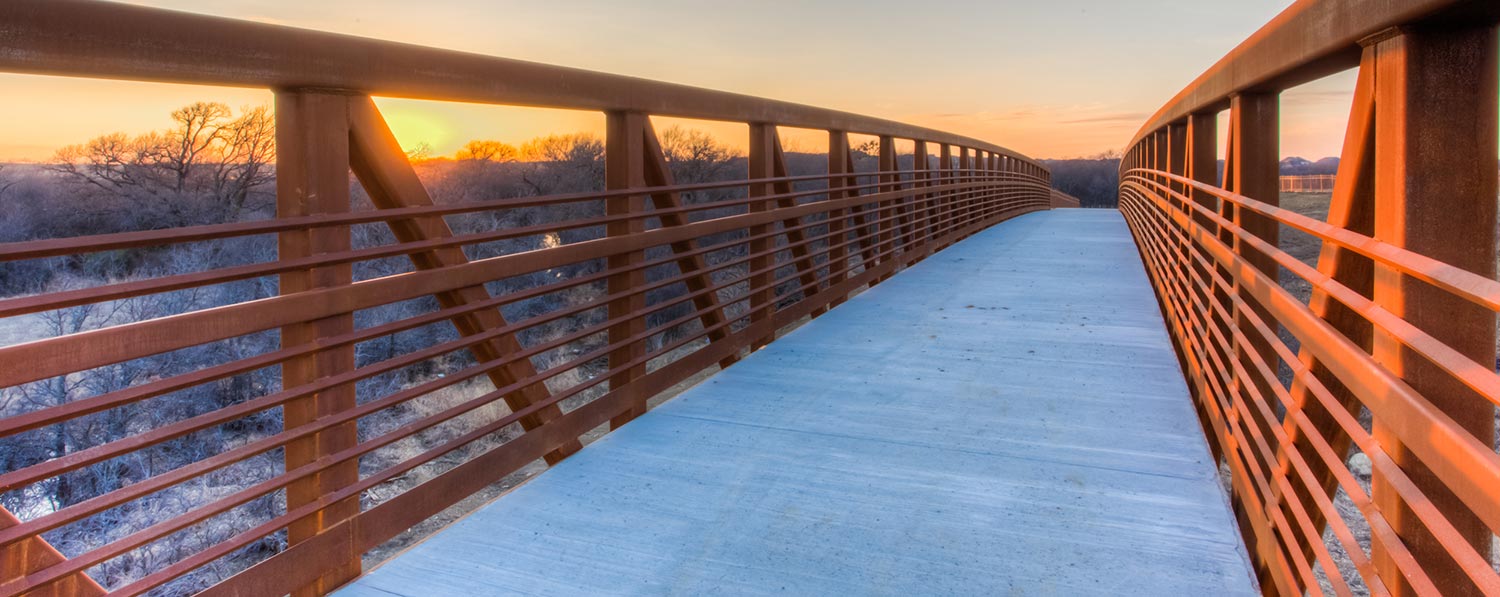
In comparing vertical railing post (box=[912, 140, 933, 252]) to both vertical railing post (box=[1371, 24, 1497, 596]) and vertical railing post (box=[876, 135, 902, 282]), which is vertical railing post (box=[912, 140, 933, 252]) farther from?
vertical railing post (box=[1371, 24, 1497, 596])

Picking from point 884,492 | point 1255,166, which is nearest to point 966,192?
point 1255,166

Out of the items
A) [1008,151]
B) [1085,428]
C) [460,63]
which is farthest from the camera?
[1008,151]

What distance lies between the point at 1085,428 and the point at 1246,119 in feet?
4.90

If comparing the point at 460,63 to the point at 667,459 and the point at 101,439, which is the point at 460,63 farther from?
the point at 101,439

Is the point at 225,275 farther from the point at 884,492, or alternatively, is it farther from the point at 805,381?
the point at 805,381

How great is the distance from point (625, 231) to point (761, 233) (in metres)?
1.81

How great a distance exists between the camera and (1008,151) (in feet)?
65.0

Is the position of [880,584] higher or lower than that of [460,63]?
lower

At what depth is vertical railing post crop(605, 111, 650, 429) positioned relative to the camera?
4398 millimetres

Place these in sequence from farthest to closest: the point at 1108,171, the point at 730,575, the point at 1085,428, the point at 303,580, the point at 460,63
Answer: the point at 1108,171 → the point at 1085,428 → the point at 460,63 → the point at 730,575 → the point at 303,580

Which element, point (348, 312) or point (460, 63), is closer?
point (348, 312)

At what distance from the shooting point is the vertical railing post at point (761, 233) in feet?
19.7

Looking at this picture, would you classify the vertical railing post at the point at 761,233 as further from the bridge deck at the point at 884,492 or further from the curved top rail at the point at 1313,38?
the curved top rail at the point at 1313,38

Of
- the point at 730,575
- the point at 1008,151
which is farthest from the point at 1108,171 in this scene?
the point at 730,575
